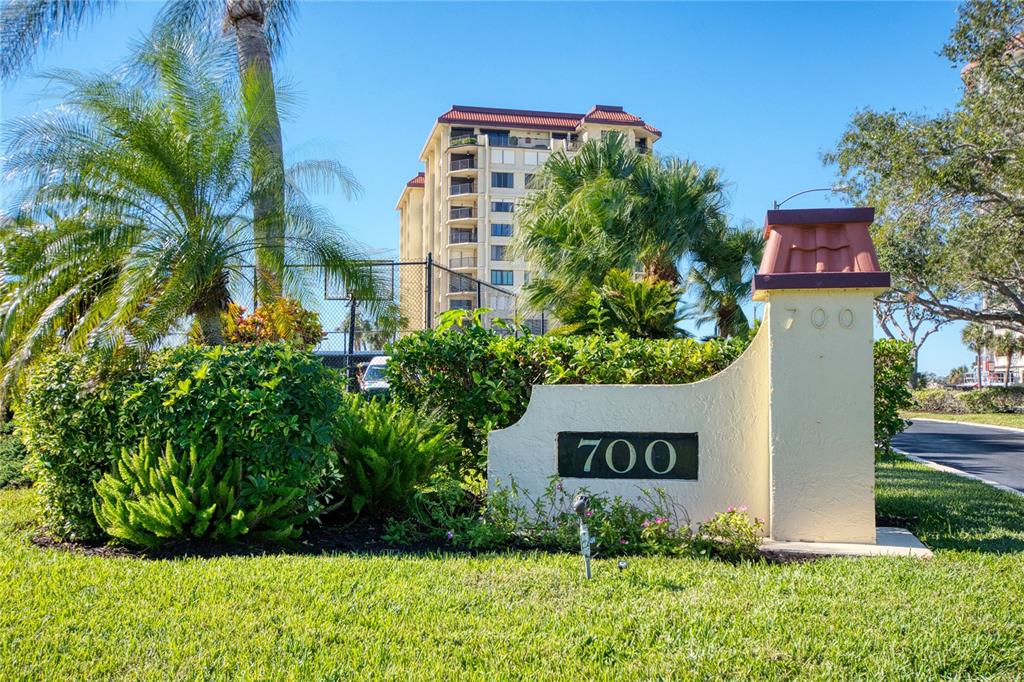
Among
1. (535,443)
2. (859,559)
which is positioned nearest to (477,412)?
(535,443)

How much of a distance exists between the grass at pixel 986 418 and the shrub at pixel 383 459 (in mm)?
25907

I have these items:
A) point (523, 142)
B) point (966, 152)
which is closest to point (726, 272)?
point (966, 152)

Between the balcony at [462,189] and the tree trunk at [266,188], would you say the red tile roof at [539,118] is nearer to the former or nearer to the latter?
the balcony at [462,189]

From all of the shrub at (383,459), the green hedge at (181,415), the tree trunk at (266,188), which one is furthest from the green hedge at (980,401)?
the green hedge at (181,415)

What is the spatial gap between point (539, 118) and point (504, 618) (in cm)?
6045

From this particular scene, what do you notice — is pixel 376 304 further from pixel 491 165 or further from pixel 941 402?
pixel 491 165

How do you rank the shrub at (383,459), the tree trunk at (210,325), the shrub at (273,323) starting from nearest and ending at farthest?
the shrub at (383,459) → the tree trunk at (210,325) → the shrub at (273,323)

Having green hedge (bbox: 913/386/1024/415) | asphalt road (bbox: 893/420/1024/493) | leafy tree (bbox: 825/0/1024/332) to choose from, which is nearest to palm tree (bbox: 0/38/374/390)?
asphalt road (bbox: 893/420/1024/493)

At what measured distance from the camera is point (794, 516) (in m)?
6.18

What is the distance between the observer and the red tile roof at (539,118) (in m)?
59.4

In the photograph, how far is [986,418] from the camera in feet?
104

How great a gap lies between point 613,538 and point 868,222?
311 cm

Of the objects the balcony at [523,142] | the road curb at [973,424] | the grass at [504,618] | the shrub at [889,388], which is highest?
the balcony at [523,142]

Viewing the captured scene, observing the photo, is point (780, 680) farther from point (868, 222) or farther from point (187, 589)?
point (868, 222)
